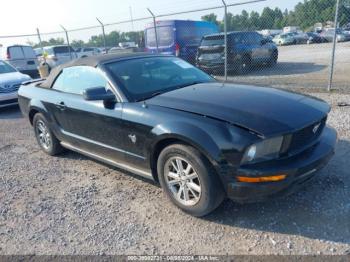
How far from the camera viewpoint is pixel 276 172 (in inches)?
106

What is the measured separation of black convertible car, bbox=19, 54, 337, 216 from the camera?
2.77 metres

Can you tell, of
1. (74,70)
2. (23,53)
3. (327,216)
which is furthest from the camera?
(23,53)

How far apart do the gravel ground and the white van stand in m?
12.0

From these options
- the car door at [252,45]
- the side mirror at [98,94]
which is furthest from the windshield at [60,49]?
the side mirror at [98,94]

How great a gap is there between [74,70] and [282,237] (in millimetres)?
3373

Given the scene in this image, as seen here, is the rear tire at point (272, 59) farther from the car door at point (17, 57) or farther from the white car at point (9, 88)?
the car door at point (17, 57)

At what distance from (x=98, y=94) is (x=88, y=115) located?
1.64 feet

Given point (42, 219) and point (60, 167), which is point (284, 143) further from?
point (60, 167)

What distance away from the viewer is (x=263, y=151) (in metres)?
2.77

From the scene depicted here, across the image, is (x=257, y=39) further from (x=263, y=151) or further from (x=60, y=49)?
(x=60, y=49)

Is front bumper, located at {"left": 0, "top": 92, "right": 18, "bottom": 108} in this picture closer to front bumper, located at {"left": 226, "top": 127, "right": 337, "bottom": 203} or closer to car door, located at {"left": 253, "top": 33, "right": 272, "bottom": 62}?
front bumper, located at {"left": 226, "top": 127, "right": 337, "bottom": 203}

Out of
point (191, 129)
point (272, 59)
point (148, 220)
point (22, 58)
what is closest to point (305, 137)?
point (191, 129)

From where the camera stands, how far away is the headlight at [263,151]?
2735 millimetres

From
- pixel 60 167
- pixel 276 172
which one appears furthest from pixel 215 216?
pixel 60 167
